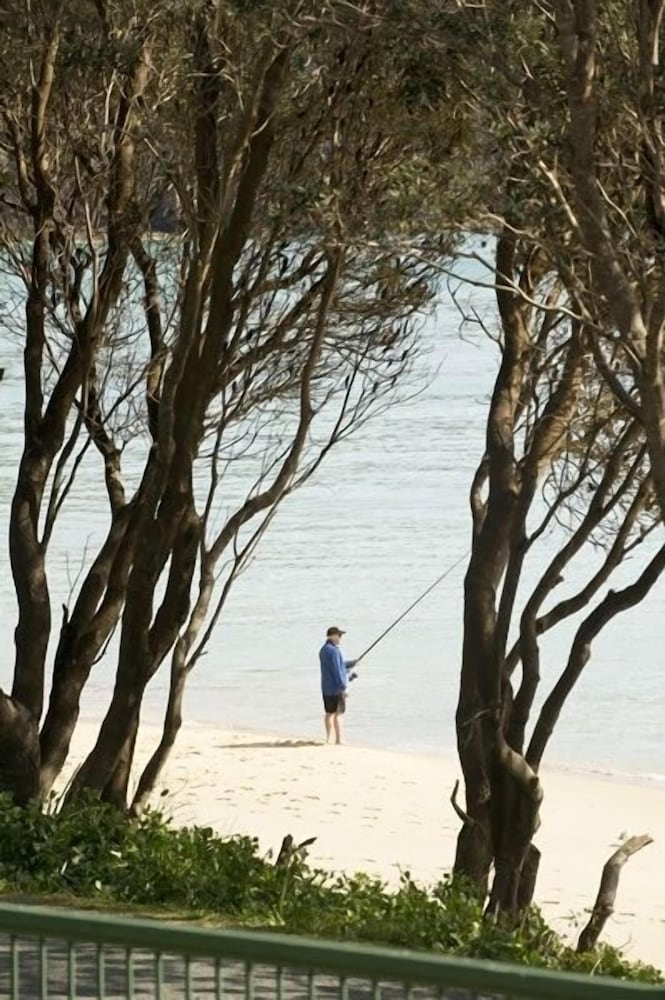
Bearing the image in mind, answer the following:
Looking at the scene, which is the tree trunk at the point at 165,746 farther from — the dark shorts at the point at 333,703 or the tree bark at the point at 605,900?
the dark shorts at the point at 333,703

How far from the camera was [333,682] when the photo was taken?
3219 centimetres

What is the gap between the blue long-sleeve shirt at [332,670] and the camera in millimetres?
31922

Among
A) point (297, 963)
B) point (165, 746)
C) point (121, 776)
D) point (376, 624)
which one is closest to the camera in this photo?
point (297, 963)

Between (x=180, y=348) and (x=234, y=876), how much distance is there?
3.70m

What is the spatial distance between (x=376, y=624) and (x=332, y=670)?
11802 mm

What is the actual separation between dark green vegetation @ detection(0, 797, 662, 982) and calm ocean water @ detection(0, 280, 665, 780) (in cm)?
938

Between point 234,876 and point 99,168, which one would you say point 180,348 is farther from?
point 234,876

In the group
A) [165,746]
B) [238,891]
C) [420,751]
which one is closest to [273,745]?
[420,751]

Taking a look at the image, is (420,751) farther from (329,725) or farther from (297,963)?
(297,963)

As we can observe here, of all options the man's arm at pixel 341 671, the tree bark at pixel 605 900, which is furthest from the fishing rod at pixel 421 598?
the tree bark at pixel 605 900

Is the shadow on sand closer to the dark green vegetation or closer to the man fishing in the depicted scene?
the man fishing

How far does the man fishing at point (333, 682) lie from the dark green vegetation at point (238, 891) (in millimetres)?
19947

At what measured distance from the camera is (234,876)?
10.9 meters

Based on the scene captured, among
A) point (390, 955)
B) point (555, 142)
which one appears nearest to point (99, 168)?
point (555, 142)
